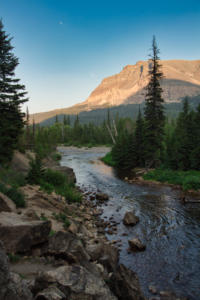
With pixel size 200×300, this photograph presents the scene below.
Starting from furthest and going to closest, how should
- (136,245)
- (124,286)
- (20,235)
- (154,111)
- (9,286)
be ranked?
(154,111) < (136,245) < (20,235) < (124,286) < (9,286)

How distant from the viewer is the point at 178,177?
920 inches

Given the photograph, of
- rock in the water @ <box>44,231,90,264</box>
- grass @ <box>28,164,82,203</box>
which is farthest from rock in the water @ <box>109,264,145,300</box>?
grass @ <box>28,164,82,203</box>

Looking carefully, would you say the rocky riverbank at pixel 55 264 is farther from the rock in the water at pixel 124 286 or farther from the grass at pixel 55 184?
the grass at pixel 55 184

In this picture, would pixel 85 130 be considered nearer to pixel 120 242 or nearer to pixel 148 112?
pixel 148 112

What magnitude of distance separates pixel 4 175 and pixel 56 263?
11.9m

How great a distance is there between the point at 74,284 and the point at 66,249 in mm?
2361

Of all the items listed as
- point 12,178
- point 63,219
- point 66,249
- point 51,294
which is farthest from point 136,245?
point 12,178

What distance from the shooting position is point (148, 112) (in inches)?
1117

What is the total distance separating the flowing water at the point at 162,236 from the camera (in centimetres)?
809

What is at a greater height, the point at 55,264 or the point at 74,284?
the point at 74,284

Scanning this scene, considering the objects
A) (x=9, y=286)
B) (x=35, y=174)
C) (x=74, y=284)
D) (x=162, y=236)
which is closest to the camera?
(x=9, y=286)

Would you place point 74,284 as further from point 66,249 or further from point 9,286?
point 66,249

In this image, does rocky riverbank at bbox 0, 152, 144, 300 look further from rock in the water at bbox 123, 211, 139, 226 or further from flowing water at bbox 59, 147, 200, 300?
rock in the water at bbox 123, 211, 139, 226

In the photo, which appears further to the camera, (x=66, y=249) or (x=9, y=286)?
(x=66, y=249)
